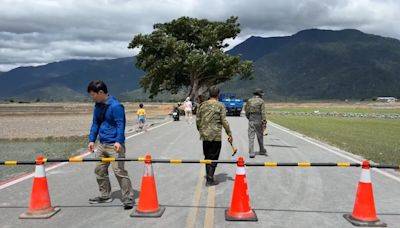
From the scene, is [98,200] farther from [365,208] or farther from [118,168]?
[365,208]

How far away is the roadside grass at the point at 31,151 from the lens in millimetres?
10938

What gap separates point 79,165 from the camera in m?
11.3

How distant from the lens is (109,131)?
23.3 ft

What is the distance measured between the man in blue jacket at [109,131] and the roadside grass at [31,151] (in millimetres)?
3877

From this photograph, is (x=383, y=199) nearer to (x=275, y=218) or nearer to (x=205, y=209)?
(x=275, y=218)

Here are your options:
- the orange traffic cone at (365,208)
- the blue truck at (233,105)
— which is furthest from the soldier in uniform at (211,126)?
the blue truck at (233,105)

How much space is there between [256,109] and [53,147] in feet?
25.9

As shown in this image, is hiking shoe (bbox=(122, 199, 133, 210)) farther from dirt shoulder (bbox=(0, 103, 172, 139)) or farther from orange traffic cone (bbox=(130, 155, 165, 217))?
dirt shoulder (bbox=(0, 103, 172, 139))

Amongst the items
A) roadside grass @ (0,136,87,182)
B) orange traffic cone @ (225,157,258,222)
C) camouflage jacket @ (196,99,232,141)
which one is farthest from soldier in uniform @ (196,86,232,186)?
roadside grass @ (0,136,87,182)

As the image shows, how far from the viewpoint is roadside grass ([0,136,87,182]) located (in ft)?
35.9

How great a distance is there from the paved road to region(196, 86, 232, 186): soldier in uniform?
44cm

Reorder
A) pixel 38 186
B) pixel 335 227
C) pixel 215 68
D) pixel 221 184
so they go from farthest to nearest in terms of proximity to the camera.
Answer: pixel 215 68, pixel 221 184, pixel 38 186, pixel 335 227

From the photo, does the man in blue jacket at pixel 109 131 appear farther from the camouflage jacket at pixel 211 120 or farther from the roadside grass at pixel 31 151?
the roadside grass at pixel 31 151

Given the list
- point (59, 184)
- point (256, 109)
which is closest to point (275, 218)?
point (59, 184)
